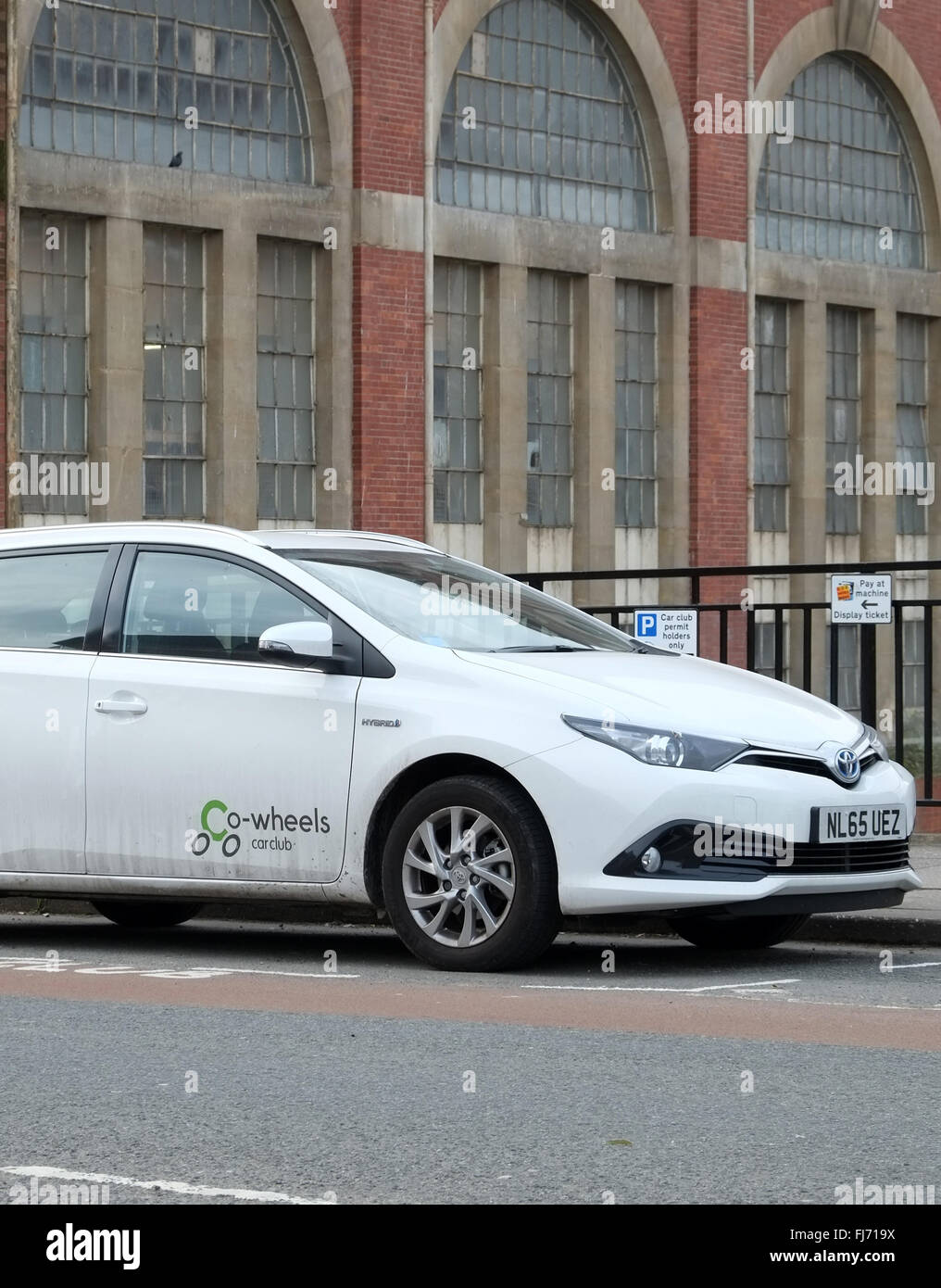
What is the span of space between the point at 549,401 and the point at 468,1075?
2346 cm

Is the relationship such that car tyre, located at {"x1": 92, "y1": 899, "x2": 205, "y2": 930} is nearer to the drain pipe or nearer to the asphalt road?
the asphalt road

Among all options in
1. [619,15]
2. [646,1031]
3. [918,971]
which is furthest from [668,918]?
[619,15]

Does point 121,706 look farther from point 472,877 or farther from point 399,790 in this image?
point 472,877

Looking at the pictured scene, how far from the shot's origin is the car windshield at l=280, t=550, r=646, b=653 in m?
9.43

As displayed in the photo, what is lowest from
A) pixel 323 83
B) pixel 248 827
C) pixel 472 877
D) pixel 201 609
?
pixel 472 877

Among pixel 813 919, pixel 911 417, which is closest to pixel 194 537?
pixel 813 919

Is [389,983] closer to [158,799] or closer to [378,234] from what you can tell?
[158,799]

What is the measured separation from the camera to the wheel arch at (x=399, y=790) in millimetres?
9000

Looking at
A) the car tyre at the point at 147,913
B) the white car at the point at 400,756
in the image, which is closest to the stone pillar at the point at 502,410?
the car tyre at the point at 147,913

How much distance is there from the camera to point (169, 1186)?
5.42m

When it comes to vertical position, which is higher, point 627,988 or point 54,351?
point 54,351

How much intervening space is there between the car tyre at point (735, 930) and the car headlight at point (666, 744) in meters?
1.33

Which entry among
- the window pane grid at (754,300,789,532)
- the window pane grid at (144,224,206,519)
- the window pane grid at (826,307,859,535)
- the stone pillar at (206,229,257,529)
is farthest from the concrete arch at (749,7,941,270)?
the window pane grid at (144,224,206,519)

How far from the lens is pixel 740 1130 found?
239 inches
